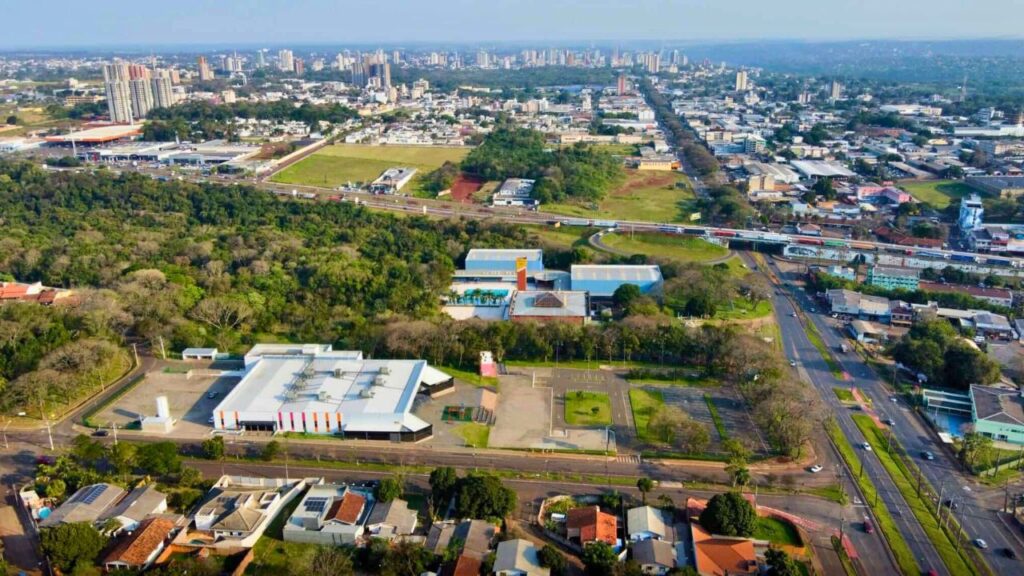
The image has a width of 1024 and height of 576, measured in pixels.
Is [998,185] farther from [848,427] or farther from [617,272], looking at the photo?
[848,427]

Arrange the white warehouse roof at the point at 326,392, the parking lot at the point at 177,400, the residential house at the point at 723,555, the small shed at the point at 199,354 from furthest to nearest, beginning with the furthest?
the small shed at the point at 199,354 → the parking lot at the point at 177,400 → the white warehouse roof at the point at 326,392 → the residential house at the point at 723,555

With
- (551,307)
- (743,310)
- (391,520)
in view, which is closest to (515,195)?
(551,307)

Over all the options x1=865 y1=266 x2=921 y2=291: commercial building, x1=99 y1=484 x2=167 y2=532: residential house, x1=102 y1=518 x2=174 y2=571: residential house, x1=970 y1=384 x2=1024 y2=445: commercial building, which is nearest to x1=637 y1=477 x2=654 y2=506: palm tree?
x1=970 y1=384 x2=1024 y2=445: commercial building

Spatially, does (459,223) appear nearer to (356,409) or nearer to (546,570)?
(356,409)

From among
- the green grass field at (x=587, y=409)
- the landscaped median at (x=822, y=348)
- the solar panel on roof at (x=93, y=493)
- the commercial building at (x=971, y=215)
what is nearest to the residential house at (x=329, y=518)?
the solar panel on roof at (x=93, y=493)

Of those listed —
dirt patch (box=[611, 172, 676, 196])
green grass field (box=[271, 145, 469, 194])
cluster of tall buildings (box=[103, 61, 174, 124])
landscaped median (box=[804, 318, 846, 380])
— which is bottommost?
landscaped median (box=[804, 318, 846, 380])

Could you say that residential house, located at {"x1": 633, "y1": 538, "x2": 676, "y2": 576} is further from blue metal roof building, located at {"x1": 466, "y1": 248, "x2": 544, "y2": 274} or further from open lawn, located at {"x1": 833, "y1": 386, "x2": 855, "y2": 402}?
blue metal roof building, located at {"x1": 466, "y1": 248, "x2": 544, "y2": 274}

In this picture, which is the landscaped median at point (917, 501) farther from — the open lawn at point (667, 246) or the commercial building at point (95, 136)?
the commercial building at point (95, 136)
